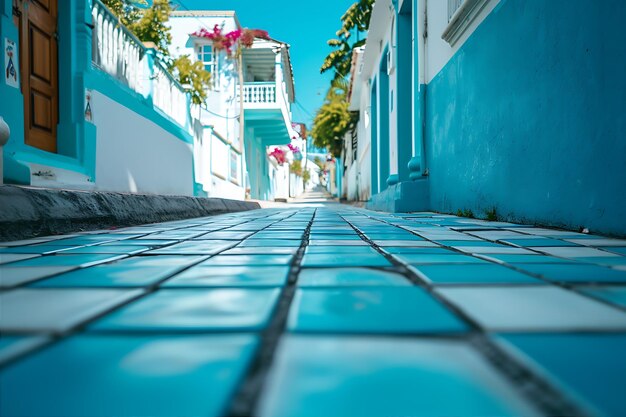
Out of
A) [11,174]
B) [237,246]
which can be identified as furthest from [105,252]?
[11,174]

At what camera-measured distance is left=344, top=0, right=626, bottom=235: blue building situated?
1.67m

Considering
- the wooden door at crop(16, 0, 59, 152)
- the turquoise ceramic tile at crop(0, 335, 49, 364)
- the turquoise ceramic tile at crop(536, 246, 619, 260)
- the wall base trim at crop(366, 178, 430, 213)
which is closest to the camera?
the turquoise ceramic tile at crop(0, 335, 49, 364)

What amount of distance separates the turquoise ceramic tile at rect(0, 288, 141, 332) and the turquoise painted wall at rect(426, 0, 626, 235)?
191cm

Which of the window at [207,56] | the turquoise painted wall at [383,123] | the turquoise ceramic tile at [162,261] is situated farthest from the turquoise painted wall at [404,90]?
the window at [207,56]

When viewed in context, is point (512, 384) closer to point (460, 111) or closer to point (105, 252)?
point (105, 252)

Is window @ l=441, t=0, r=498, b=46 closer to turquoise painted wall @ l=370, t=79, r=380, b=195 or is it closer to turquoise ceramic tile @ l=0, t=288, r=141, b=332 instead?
turquoise ceramic tile @ l=0, t=288, r=141, b=332

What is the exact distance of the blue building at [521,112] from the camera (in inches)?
65.7

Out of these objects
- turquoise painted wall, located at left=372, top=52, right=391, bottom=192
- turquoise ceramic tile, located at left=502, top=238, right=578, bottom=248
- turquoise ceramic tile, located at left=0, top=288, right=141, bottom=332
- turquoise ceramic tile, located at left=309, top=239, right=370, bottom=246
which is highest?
turquoise painted wall, located at left=372, top=52, right=391, bottom=192

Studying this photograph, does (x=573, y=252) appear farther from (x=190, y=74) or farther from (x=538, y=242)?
(x=190, y=74)

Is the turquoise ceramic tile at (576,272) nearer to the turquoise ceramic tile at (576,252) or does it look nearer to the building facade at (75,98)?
the turquoise ceramic tile at (576,252)

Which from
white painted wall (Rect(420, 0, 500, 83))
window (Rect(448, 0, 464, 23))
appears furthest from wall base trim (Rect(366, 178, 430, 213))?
window (Rect(448, 0, 464, 23))

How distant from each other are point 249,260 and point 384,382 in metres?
0.81

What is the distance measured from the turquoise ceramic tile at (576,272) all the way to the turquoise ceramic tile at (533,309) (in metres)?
0.14

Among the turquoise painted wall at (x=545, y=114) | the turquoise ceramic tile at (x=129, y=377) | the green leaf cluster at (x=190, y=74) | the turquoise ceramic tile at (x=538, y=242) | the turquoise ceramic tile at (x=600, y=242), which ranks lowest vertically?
the turquoise ceramic tile at (x=129, y=377)
